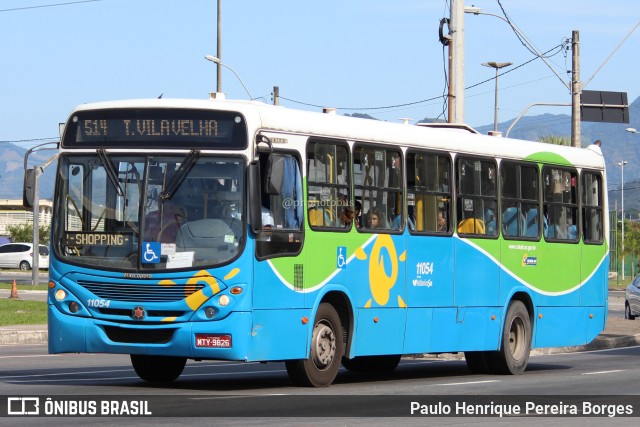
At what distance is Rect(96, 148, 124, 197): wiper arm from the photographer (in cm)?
1539

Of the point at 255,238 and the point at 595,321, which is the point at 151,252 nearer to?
the point at 255,238

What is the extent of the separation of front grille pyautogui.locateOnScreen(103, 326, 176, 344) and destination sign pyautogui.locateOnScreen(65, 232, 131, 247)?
3.03ft

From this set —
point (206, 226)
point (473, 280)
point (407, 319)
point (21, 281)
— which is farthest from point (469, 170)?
point (21, 281)

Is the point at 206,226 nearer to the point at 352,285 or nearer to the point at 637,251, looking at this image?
the point at 352,285

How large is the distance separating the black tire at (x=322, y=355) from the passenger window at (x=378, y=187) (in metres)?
1.28

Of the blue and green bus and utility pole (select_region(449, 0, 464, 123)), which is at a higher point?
utility pole (select_region(449, 0, 464, 123))

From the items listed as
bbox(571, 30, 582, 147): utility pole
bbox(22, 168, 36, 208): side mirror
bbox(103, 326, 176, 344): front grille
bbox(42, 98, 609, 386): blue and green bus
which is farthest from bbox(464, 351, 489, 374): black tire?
bbox(571, 30, 582, 147): utility pole

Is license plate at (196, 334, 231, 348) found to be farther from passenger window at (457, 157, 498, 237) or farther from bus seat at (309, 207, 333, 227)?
passenger window at (457, 157, 498, 237)

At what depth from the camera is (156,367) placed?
55.3ft

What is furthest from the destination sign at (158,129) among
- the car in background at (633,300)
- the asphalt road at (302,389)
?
the car in background at (633,300)

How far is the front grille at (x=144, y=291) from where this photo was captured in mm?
15031

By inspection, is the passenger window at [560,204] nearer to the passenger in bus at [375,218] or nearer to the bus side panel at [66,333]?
the passenger in bus at [375,218]

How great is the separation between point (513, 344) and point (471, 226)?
7.46ft

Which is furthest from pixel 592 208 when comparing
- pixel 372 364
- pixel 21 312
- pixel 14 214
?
pixel 14 214
